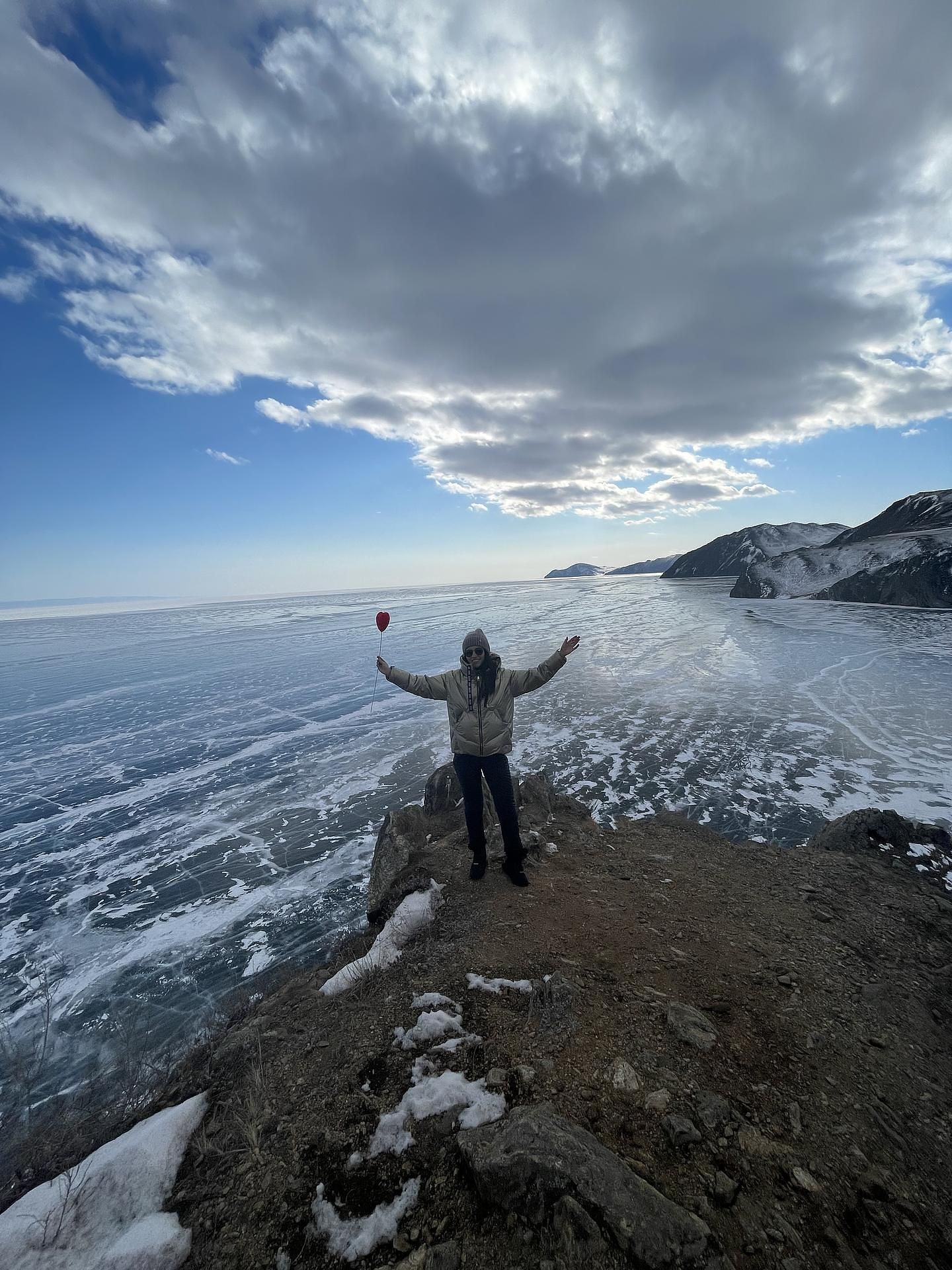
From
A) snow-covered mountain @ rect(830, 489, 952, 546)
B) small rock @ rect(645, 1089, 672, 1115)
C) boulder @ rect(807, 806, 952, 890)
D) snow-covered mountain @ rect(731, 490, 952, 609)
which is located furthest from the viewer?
snow-covered mountain @ rect(830, 489, 952, 546)

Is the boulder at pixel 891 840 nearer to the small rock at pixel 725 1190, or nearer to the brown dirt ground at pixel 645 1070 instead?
the brown dirt ground at pixel 645 1070

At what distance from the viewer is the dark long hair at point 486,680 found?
548 centimetres

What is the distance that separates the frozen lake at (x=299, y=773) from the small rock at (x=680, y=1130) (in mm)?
5204

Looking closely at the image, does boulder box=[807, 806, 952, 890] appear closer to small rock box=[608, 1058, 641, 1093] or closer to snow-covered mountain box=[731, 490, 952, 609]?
small rock box=[608, 1058, 641, 1093]

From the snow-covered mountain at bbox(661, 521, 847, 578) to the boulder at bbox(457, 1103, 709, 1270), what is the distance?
111 metres

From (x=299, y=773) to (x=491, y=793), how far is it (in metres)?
8.71

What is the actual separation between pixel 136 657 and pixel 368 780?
98.6 ft

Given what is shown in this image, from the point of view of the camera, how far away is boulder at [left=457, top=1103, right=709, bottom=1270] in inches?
82.5

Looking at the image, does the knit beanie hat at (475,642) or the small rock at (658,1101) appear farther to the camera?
the knit beanie hat at (475,642)

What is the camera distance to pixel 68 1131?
375cm

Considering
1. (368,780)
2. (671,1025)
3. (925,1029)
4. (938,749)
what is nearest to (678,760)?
(938,749)

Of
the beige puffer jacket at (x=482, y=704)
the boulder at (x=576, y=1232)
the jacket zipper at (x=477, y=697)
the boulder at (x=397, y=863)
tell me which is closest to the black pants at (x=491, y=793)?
the beige puffer jacket at (x=482, y=704)

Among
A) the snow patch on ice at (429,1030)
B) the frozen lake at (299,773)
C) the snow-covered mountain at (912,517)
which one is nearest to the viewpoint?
the snow patch on ice at (429,1030)

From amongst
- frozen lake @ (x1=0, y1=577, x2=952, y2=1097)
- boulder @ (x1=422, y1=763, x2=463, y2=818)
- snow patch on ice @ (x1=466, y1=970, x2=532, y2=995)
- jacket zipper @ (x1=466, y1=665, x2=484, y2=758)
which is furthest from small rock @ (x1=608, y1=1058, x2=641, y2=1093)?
boulder @ (x1=422, y1=763, x2=463, y2=818)
